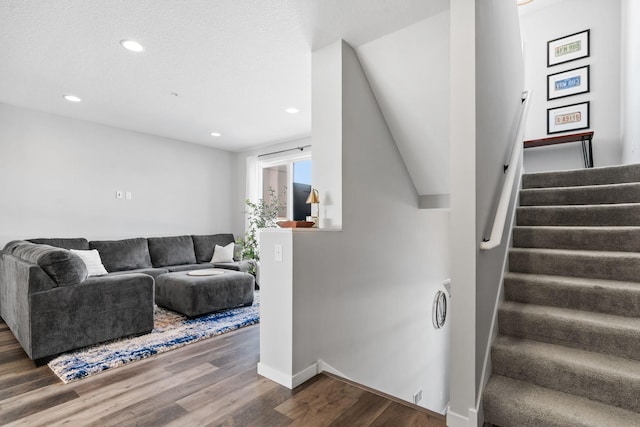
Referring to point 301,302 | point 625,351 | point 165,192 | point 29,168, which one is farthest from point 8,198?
point 625,351

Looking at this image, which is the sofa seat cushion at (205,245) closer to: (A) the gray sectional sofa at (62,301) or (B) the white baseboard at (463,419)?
(A) the gray sectional sofa at (62,301)

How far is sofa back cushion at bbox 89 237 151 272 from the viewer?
14.9 ft

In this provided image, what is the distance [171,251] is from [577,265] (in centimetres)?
509

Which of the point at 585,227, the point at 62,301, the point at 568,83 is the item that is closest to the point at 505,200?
the point at 585,227

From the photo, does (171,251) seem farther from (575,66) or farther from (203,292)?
(575,66)

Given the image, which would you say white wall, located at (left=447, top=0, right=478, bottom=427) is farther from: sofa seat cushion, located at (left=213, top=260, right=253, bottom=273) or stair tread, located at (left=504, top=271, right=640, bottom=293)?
sofa seat cushion, located at (left=213, top=260, right=253, bottom=273)

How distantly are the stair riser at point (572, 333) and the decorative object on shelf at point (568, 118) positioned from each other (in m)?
3.00

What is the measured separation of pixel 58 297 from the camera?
8.48 feet

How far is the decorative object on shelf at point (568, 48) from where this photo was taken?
12.7 feet

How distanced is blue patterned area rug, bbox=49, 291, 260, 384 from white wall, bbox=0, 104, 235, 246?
73.6 inches

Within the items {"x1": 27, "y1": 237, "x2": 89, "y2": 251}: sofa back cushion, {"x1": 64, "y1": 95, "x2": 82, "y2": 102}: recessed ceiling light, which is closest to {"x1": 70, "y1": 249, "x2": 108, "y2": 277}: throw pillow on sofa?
{"x1": 27, "y1": 237, "x2": 89, "y2": 251}: sofa back cushion

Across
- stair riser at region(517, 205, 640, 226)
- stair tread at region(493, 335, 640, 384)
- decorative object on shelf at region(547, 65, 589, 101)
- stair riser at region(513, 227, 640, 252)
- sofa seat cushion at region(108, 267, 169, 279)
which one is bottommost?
stair tread at region(493, 335, 640, 384)

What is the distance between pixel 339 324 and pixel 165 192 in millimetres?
4192

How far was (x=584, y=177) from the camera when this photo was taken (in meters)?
3.04
